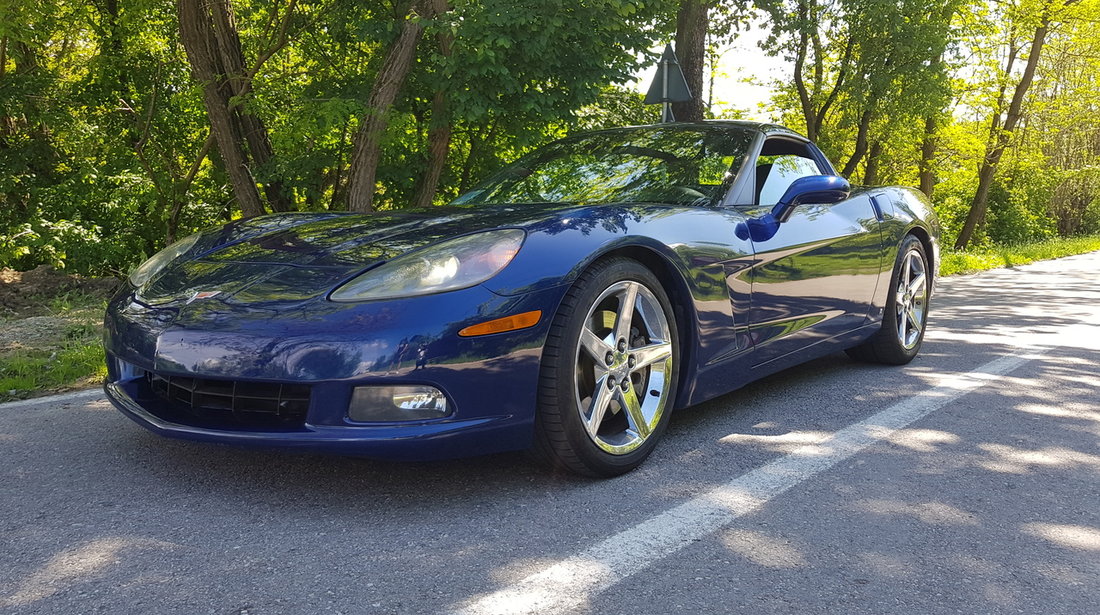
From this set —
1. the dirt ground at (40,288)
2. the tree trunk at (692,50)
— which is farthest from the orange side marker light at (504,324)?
the tree trunk at (692,50)

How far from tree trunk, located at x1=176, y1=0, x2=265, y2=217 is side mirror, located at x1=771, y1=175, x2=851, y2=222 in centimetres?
614

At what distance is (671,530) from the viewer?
251 centimetres

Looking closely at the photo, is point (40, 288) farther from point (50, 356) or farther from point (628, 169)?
point (628, 169)

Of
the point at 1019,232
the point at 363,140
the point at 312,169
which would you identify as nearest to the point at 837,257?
the point at 363,140

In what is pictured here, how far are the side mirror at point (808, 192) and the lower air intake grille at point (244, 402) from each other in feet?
7.06

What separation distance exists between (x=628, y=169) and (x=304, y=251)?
148 centimetres

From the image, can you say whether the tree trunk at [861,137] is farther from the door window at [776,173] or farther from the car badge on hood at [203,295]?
the car badge on hood at [203,295]

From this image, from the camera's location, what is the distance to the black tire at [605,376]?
277 centimetres

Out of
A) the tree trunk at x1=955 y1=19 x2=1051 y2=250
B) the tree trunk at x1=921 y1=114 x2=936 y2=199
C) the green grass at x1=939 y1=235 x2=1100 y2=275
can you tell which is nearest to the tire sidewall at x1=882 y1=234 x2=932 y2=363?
the green grass at x1=939 y1=235 x2=1100 y2=275

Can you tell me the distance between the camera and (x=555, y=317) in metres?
2.79

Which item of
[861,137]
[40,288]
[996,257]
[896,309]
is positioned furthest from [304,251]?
[861,137]

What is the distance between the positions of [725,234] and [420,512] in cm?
158

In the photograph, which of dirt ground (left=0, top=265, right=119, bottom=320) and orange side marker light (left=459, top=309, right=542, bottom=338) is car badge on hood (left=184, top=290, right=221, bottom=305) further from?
dirt ground (left=0, top=265, right=119, bottom=320)

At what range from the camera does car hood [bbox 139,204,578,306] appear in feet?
8.98
